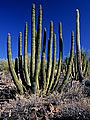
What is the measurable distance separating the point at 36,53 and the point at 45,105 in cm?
220

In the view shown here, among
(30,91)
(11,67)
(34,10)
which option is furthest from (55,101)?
(34,10)

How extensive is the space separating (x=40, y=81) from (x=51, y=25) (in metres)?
2.30

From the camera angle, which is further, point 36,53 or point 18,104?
point 36,53

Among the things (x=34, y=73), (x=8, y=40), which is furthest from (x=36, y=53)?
(x=8, y=40)

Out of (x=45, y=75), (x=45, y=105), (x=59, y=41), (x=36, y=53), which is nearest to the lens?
(x=45, y=105)

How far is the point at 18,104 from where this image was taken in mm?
6035

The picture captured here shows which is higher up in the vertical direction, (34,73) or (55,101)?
(34,73)

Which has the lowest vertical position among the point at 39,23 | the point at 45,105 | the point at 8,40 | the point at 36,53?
the point at 45,105

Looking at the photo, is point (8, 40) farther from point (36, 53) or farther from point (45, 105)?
point (45, 105)

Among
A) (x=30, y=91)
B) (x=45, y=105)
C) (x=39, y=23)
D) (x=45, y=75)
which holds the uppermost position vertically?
(x=39, y=23)

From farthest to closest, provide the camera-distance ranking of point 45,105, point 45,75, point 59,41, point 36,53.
→ point 59,41 → point 45,75 → point 36,53 → point 45,105

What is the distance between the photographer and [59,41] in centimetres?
864

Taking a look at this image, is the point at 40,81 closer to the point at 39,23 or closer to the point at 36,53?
the point at 36,53

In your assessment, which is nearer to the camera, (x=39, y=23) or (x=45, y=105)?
(x=45, y=105)
